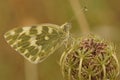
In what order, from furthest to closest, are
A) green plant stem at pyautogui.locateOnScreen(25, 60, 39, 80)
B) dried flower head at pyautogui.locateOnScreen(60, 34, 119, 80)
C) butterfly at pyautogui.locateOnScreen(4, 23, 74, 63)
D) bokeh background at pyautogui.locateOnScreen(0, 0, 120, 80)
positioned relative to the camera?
bokeh background at pyautogui.locateOnScreen(0, 0, 120, 80) < green plant stem at pyautogui.locateOnScreen(25, 60, 39, 80) < butterfly at pyautogui.locateOnScreen(4, 23, 74, 63) < dried flower head at pyautogui.locateOnScreen(60, 34, 119, 80)

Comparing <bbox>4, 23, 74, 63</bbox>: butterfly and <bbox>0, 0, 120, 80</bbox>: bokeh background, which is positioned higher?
<bbox>0, 0, 120, 80</bbox>: bokeh background

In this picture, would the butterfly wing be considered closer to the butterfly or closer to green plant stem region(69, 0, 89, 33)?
the butterfly

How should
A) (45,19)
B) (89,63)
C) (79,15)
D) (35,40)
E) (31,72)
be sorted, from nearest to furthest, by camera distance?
(89,63), (35,40), (31,72), (79,15), (45,19)

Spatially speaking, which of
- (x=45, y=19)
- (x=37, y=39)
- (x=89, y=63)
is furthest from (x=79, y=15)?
(x=89, y=63)

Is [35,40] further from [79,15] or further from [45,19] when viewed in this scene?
[45,19]

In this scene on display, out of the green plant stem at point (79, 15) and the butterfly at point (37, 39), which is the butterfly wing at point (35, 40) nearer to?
the butterfly at point (37, 39)

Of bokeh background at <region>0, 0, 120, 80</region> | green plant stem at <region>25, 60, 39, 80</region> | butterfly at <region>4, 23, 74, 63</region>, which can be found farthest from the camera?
bokeh background at <region>0, 0, 120, 80</region>

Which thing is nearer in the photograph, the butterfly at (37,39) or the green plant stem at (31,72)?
the butterfly at (37,39)

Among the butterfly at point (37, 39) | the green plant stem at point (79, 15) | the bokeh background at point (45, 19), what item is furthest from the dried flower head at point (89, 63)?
the bokeh background at point (45, 19)

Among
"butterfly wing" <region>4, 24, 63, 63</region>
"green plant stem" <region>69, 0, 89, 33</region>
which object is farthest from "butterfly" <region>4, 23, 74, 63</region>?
"green plant stem" <region>69, 0, 89, 33</region>
